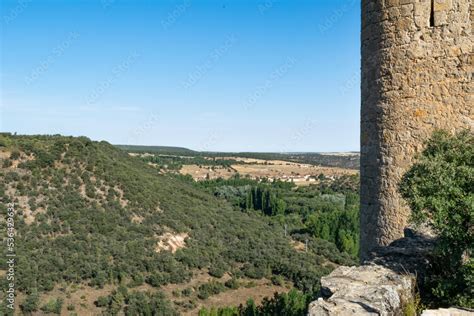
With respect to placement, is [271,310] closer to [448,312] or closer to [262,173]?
[448,312]

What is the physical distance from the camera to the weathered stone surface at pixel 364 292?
3.51 meters

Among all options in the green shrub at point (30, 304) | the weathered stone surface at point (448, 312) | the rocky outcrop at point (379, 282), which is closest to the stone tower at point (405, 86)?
the rocky outcrop at point (379, 282)

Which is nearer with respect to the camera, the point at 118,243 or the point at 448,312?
the point at 448,312

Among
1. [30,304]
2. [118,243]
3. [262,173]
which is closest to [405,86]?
[30,304]

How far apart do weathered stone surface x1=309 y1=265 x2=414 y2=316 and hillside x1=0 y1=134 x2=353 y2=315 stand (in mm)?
19917

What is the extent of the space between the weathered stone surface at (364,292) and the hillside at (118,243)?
19917 mm

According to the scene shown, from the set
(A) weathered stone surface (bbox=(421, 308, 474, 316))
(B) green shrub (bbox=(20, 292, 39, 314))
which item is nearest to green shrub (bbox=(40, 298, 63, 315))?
(B) green shrub (bbox=(20, 292, 39, 314))

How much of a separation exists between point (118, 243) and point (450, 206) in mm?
27152

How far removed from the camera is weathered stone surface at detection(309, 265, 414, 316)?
3.51 m

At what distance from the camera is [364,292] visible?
3.84 m

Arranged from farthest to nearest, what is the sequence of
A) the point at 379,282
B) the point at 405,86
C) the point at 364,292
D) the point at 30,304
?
the point at 30,304
the point at 405,86
the point at 379,282
the point at 364,292

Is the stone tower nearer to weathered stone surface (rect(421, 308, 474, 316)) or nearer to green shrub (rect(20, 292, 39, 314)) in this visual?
weathered stone surface (rect(421, 308, 474, 316))

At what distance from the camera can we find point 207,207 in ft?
134

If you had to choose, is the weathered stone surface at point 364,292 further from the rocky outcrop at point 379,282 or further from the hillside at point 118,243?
the hillside at point 118,243
